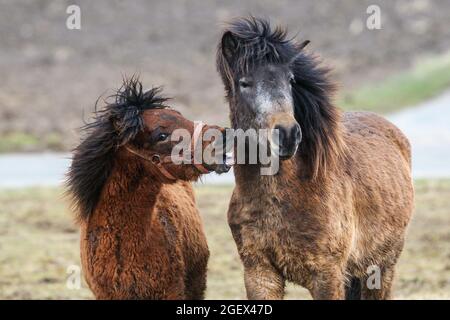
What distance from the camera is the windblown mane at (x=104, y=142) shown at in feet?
20.5

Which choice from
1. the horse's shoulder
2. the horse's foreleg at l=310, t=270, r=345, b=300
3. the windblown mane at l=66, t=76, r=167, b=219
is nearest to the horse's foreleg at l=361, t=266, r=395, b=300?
the horse's shoulder

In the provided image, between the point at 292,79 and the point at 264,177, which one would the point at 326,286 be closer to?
the point at 264,177

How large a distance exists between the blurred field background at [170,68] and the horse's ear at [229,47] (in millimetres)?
5365

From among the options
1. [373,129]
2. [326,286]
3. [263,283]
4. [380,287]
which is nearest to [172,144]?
[263,283]

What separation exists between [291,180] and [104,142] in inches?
54.2

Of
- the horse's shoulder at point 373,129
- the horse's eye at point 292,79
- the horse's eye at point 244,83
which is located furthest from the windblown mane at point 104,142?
the horse's shoulder at point 373,129

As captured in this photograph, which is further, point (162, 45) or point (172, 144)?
point (162, 45)

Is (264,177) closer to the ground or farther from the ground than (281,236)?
farther from the ground

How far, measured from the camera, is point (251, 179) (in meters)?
6.02

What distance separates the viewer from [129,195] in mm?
6250

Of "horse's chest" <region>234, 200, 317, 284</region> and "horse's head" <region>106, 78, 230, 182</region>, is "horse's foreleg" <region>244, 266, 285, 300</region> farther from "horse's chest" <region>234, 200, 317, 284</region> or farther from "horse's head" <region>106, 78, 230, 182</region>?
"horse's head" <region>106, 78, 230, 182</region>

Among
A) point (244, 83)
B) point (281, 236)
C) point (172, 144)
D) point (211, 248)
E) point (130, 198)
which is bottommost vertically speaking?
point (211, 248)

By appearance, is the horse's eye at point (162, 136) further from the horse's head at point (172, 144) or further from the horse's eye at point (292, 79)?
the horse's eye at point (292, 79)

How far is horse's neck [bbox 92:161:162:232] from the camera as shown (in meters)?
6.25
